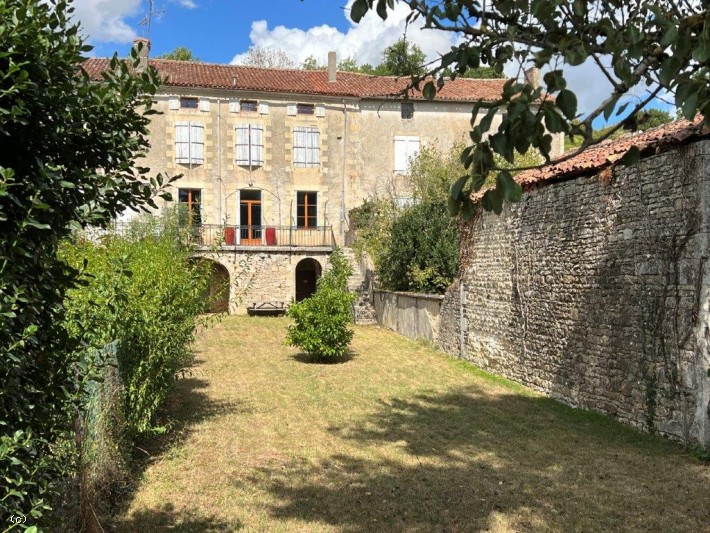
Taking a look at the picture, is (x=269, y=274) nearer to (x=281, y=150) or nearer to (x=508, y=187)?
(x=281, y=150)

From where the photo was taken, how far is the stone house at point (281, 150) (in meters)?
24.1

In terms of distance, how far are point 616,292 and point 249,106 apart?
64.3 feet

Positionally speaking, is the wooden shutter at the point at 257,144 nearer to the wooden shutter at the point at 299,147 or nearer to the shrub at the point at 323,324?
the wooden shutter at the point at 299,147

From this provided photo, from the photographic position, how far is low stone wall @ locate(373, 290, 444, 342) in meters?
15.9

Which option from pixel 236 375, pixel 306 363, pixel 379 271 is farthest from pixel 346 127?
pixel 236 375

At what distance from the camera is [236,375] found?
11711 mm

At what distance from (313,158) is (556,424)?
62.3ft

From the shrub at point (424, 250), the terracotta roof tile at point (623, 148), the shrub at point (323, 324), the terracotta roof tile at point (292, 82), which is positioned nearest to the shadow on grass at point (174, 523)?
the terracotta roof tile at point (623, 148)

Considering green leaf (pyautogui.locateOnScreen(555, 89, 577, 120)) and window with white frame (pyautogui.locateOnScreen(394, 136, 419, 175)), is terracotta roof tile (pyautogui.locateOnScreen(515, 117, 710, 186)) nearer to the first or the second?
green leaf (pyautogui.locateOnScreen(555, 89, 577, 120))

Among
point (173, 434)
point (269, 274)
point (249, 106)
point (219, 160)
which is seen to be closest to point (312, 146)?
point (249, 106)

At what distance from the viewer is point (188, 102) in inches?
958

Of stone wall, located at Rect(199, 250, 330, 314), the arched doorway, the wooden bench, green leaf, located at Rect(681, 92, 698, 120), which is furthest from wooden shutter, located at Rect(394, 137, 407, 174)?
green leaf, located at Rect(681, 92, 698, 120)

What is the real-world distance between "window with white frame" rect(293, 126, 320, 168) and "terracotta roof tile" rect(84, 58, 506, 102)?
1.54 m

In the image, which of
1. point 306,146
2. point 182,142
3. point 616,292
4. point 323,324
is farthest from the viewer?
point 306,146
